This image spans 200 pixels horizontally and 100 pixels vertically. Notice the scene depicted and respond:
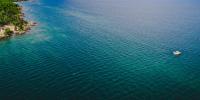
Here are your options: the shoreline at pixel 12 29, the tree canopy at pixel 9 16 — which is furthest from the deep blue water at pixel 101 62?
the tree canopy at pixel 9 16

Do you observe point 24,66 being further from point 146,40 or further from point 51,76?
point 146,40

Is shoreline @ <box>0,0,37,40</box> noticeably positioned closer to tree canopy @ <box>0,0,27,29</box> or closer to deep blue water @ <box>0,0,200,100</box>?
tree canopy @ <box>0,0,27,29</box>

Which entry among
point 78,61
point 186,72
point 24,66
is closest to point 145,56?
point 186,72

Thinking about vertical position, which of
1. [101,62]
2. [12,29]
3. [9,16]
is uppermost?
[9,16]

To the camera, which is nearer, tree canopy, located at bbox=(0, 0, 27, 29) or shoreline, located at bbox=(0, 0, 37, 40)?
shoreline, located at bbox=(0, 0, 37, 40)

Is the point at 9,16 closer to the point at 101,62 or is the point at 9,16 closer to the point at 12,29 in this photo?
the point at 12,29

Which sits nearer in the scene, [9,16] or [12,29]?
[12,29]

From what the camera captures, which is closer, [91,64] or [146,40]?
[91,64]

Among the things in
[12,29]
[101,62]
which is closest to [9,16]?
[12,29]

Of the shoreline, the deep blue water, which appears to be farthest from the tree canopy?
the deep blue water
